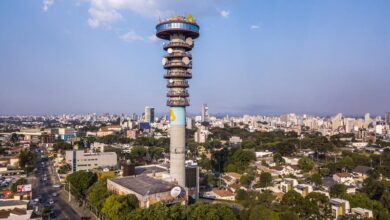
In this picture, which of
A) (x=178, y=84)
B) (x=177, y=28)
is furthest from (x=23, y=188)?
(x=177, y=28)

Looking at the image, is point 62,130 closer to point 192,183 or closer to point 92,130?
point 92,130

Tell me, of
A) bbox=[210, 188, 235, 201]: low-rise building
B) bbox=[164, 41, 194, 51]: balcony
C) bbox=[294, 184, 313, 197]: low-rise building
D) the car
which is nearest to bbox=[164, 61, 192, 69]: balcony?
bbox=[164, 41, 194, 51]: balcony

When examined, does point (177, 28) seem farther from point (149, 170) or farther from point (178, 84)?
point (149, 170)

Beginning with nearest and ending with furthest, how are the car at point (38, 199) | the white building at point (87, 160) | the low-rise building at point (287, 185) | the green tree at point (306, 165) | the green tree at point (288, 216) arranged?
1. the green tree at point (288, 216)
2. the car at point (38, 199)
3. the low-rise building at point (287, 185)
4. the green tree at point (306, 165)
5. the white building at point (87, 160)

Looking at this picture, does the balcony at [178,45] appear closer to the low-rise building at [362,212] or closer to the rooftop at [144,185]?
the rooftop at [144,185]

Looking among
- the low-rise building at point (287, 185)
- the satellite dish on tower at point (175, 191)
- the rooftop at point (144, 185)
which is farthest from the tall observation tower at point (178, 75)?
the low-rise building at point (287, 185)

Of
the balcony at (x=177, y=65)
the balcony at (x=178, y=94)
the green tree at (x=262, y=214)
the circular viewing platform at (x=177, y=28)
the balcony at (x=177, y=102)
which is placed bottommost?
the green tree at (x=262, y=214)
